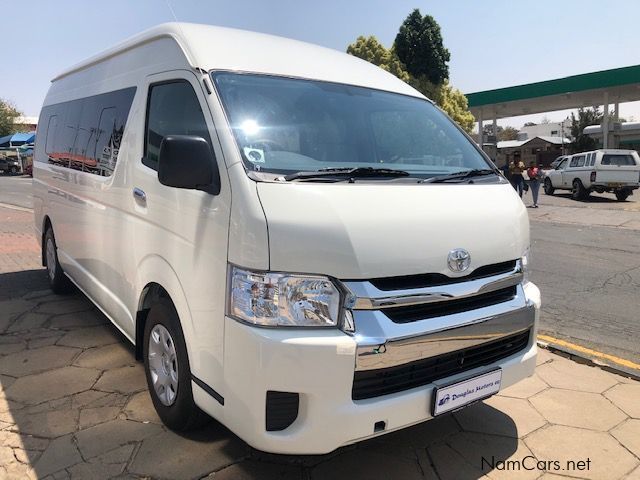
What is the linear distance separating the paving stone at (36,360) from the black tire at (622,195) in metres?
20.2

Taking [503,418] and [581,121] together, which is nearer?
[503,418]

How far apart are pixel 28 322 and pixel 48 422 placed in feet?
7.00

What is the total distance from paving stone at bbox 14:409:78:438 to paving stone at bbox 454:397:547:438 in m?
2.41

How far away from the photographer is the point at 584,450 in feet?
9.84

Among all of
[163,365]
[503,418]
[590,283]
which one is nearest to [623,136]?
[590,283]

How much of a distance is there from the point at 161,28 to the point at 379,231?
2.02 meters

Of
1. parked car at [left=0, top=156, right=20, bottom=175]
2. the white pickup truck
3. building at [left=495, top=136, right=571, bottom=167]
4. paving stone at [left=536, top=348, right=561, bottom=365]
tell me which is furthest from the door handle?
building at [left=495, top=136, right=571, bottom=167]

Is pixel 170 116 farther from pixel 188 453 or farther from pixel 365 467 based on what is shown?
pixel 365 467

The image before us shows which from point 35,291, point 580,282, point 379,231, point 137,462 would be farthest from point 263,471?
point 580,282

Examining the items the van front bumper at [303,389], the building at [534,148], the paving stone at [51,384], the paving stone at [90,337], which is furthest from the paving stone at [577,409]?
the building at [534,148]

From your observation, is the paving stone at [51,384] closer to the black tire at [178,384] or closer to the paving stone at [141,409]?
the paving stone at [141,409]

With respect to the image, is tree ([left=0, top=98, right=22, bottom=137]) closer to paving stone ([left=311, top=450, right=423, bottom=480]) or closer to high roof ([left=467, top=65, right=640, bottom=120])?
high roof ([left=467, top=65, right=640, bottom=120])

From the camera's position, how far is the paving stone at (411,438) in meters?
2.93

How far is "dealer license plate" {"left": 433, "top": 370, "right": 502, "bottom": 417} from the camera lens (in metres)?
2.46
